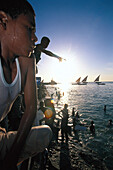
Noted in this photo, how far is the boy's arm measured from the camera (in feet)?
3.21

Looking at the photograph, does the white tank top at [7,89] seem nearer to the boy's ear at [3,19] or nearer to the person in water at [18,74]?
the person in water at [18,74]

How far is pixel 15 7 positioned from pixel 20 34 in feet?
1.01

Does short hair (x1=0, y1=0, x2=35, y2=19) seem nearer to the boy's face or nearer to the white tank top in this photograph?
the boy's face

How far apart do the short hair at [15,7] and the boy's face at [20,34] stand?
0.15ft

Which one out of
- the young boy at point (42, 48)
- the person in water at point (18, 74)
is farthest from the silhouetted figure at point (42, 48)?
the person in water at point (18, 74)

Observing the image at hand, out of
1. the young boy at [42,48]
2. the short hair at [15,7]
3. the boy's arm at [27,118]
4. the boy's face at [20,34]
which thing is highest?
the young boy at [42,48]

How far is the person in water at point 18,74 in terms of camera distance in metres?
1.08

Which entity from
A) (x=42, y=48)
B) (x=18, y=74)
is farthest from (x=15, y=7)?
(x=42, y=48)

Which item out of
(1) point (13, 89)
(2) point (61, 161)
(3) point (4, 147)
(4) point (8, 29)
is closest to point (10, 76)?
(1) point (13, 89)

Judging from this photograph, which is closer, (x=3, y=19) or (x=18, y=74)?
(x=3, y=19)

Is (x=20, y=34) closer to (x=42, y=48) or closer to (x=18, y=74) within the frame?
(x=18, y=74)

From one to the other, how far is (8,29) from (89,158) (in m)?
10.1

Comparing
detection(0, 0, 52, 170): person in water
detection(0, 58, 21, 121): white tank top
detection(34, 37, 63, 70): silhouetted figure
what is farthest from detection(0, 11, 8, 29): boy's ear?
detection(34, 37, 63, 70): silhouetted figure

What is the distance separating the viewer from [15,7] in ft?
3.67
